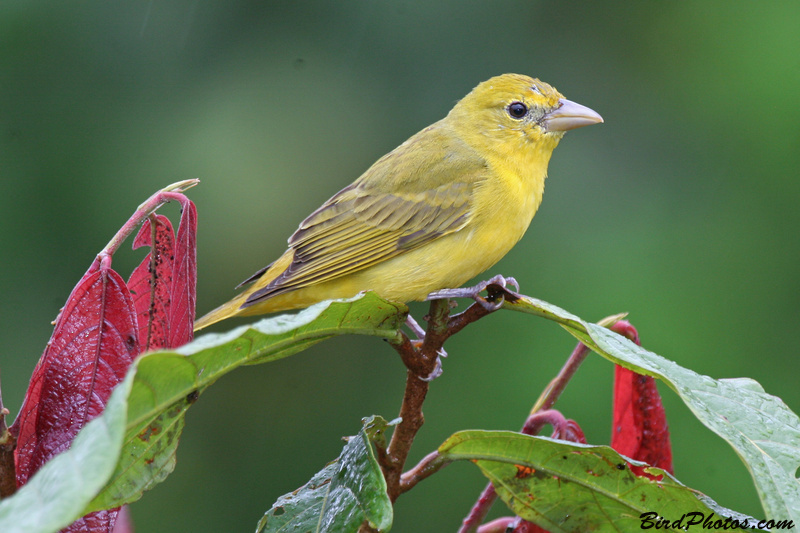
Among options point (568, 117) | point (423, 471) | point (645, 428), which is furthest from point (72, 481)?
point (568, 117)

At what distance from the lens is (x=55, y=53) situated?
4.71 metres

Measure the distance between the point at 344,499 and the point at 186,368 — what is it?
41 centimetres

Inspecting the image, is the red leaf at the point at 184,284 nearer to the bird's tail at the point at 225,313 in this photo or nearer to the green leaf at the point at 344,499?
the green leaf at the point at 344,499

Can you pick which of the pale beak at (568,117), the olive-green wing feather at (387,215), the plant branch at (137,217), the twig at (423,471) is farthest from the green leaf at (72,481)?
the pale beak at (568,117)

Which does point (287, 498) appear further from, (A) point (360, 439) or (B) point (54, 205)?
(B) point (54, 205)

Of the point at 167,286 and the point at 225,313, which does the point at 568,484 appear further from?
the point at 225,313

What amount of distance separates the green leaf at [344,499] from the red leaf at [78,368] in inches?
14.6

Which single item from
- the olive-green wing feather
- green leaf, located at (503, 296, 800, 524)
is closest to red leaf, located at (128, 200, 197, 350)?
green leaf, located at (503, 296, 800, 524)

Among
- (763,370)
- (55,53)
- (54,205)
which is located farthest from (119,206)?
(763,370)

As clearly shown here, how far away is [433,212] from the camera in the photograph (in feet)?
9.56

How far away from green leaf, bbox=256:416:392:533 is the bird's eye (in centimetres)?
190

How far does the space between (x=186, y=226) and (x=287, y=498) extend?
1.69 feet

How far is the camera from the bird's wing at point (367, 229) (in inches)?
112

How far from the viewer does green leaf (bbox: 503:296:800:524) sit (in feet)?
4.12
